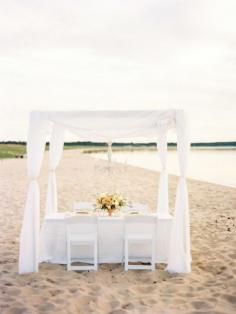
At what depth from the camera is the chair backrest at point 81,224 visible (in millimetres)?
6660

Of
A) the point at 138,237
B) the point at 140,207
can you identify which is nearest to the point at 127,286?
the point at 138,237

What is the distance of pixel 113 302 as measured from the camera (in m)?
5.33

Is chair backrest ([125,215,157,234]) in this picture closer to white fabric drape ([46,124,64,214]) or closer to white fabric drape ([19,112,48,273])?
white fabric drape ([19,112,48,273])

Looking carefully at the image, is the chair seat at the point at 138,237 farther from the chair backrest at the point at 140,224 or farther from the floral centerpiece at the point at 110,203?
the floral centerpiece at the point at 110,203

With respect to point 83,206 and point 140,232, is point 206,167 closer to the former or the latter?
point 83,206

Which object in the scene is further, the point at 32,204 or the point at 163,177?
the point at 163,177

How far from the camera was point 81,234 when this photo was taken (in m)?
6.82

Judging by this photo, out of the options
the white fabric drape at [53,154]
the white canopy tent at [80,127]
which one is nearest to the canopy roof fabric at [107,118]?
the white canopy tent at [80,127]

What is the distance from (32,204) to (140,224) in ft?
5.44

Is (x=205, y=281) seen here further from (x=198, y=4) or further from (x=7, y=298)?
(x=198, y=4)

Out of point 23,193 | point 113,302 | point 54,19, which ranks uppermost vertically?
point 54,19

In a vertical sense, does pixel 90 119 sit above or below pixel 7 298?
above

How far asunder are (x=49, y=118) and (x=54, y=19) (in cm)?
234

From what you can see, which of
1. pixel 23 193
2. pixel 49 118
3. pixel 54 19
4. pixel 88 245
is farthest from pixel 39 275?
pixel 23 193
